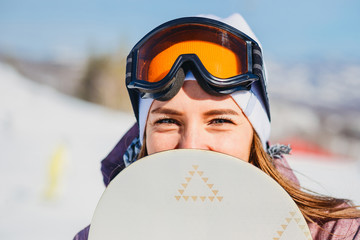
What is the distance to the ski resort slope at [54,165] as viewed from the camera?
5719mm

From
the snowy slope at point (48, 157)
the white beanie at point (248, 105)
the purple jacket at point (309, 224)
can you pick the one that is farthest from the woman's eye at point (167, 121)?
the snowy slope at point (48, 157)

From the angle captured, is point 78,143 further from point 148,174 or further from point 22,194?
point 148,174

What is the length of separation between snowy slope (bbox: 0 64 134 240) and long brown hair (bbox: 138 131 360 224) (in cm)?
429

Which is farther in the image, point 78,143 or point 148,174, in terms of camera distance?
point 78,143

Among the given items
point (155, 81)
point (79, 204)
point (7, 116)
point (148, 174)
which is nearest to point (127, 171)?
point (148, 174)

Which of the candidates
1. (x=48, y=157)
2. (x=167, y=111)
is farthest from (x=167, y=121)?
(x=48, y=157)

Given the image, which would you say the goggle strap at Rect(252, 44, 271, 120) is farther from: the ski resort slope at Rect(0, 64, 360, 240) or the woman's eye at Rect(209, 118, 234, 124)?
the ski resort slope at Rect(0, 64, 360, 240)

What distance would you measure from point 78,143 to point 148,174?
1221 cm

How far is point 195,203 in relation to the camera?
131cm

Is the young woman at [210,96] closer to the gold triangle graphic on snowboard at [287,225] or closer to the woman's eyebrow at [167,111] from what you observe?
the woman's eyebrow at [167,111]

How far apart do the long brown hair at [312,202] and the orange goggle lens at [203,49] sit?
12.9 inches

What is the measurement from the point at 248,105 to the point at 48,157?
1007 centimetres

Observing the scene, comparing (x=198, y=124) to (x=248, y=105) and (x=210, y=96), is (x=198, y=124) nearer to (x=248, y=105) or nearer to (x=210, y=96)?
(x=210, y=96)

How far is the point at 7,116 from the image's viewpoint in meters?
14.7
